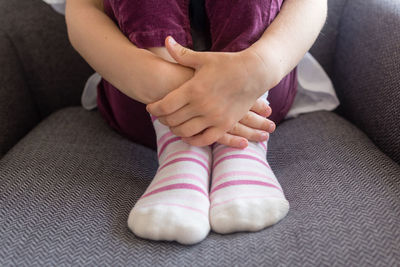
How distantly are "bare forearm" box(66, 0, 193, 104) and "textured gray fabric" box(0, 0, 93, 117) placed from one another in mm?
242

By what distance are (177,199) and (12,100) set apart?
19.3 inches

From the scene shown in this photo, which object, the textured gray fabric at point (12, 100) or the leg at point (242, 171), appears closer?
the leg at point (242, 171)

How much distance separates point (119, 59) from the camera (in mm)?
619

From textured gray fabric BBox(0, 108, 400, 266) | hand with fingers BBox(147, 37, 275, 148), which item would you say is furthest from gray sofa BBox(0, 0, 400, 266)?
hand with fingers BBox(147, 37, 275, 148)

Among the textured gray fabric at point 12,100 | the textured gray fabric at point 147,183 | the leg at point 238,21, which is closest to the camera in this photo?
the textured gray fabric at point 147,183

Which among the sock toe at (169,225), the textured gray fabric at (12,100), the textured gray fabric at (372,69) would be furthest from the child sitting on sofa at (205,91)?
the textured gray fabric at (12,100)

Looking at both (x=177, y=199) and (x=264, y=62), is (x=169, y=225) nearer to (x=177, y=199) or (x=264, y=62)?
(x=177, y=199)

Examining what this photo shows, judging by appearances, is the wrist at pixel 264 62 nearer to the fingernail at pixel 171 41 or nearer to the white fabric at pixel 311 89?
the fingernail at pixel 171 41

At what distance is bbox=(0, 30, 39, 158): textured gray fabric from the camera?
0.82m

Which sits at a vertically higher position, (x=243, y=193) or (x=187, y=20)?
(x=187, y=20)

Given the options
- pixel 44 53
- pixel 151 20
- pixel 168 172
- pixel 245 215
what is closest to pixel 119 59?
pixel 151 20

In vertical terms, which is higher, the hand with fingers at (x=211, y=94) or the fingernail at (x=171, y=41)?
the fingernail at (x=171, y=41)

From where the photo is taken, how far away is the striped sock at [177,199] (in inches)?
20.0

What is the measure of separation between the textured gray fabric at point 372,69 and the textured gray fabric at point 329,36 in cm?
2
